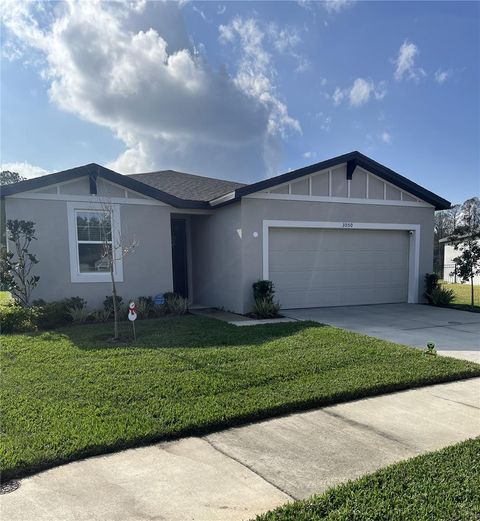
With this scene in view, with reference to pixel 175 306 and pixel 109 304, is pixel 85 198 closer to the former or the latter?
pixel 109 304

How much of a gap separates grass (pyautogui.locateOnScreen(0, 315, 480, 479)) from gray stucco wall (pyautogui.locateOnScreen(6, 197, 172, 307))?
2202mm

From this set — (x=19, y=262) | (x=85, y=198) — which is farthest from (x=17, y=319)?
(x=85, y=198)

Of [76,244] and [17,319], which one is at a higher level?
[76,244]

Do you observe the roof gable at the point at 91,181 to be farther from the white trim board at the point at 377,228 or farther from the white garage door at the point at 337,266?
the white garage door at the point at 337,266

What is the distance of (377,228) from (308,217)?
265 centimetres

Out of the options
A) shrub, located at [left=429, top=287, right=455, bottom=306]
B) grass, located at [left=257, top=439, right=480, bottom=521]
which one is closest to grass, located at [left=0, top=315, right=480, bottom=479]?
grass, located at [left=257, top=439, right=480, bottom=521]

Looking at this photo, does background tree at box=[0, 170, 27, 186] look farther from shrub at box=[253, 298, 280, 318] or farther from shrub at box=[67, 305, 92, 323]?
shrub at box=[253, 298, 280, 318]

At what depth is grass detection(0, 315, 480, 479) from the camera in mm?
3410

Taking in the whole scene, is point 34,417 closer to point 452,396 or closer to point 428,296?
point 452,396

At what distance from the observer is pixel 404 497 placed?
98.3 inches

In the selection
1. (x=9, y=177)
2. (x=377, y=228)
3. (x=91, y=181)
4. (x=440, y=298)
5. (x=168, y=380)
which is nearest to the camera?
(x=168, y=380)

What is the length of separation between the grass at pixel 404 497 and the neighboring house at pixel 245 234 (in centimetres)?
750

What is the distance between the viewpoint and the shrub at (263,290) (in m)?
9.96

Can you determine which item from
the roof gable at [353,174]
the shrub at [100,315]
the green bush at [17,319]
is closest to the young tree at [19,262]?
the green bush at [17,319]
